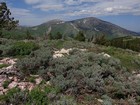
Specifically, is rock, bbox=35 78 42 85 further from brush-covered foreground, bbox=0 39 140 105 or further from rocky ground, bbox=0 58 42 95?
brush-covered foreground, bbox=0 39 140 105

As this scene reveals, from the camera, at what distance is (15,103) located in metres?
11.1

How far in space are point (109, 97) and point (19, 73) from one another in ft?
16.4

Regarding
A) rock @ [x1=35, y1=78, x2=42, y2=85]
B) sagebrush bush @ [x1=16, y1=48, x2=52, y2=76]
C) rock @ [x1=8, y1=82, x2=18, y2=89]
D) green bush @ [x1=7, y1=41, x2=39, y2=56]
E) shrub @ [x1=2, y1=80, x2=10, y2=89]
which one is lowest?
rock @ [x1=35, y1=78, x2=42, y2=85]

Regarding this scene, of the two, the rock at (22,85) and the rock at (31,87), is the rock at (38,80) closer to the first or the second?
the rock at (31,87)

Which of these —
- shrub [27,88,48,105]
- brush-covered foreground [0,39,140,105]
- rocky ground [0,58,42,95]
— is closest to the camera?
shrub [27,88,48,105]

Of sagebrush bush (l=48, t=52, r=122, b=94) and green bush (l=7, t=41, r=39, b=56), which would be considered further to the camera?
green bush (l=7, t=41, r=39, b=56)

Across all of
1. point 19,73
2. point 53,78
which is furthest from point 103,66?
point 19,73

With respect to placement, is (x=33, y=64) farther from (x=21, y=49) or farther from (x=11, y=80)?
(x=21, y=49)

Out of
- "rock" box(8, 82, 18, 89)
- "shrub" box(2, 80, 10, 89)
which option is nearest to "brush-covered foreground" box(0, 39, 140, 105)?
"rock" box(8, 82, 18, 89)

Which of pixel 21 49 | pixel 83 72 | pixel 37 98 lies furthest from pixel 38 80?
pixel 21 49

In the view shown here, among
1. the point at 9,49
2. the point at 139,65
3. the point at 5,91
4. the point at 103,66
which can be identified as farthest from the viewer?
the point at 139,65

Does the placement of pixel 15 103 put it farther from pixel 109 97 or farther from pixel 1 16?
pixel 1 16

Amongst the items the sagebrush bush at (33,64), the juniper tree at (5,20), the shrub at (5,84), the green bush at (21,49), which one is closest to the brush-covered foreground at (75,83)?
the sagebrush bush at (33,64)

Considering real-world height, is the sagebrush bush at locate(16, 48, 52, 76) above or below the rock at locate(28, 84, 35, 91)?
above
